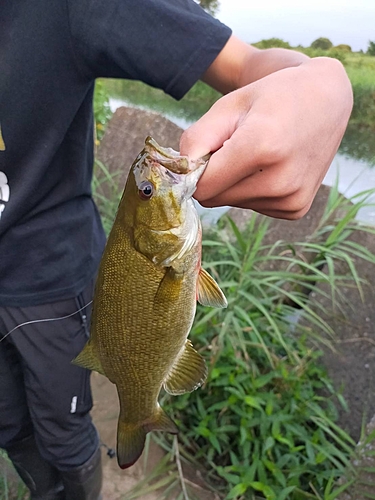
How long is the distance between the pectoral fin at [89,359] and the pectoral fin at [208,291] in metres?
0.24

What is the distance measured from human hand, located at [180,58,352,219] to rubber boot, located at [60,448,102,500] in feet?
3.48

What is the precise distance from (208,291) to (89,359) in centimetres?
27

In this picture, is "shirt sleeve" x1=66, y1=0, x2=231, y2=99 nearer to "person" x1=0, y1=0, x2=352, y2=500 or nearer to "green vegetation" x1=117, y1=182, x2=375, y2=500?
"person" x1=0, y1=0, x2=352, y2=500

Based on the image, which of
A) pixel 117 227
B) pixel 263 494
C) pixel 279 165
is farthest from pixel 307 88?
pixel 263 494

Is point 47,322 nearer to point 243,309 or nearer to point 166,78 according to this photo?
Result: point 166,78

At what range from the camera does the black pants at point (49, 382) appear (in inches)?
45.7

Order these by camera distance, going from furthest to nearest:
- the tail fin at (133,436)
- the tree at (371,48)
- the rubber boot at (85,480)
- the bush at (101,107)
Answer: the bush at (101,107) < the rubber boot at (85,480) < the tree at (371,48) < the tail fin at (133,436)

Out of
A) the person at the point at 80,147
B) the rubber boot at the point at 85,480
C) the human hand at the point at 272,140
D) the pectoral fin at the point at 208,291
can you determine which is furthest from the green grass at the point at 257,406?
the human hand at the point at 272,140

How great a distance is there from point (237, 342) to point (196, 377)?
2.74 ft

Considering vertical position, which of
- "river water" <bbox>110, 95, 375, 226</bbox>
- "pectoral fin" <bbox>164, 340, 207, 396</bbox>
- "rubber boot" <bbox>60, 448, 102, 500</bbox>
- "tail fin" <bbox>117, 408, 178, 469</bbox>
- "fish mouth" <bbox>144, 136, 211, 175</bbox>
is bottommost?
"rubber boot" <bbox>60, 448, 102, 500</bbox>

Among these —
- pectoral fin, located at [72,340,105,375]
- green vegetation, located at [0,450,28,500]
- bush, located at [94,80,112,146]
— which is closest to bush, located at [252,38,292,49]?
pectoral fin, located at [72,340,105,375]

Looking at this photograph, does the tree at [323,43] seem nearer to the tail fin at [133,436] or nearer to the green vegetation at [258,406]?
the green vegetation at [258,406]

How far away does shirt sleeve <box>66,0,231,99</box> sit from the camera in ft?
2.89

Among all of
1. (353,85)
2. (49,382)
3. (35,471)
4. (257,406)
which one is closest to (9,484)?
(35,471)
